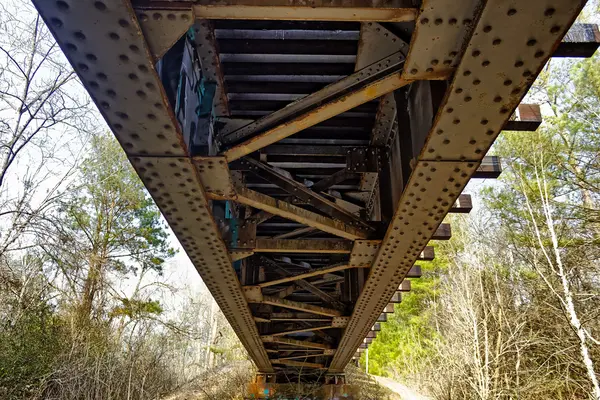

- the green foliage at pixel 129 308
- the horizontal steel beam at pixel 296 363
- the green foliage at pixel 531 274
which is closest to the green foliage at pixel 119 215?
the green foliage at pixel 129 308

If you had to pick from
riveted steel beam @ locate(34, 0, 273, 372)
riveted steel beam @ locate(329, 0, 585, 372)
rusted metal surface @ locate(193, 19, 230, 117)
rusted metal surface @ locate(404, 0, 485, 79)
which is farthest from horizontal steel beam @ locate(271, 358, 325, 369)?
rusted metal surface @ locate(404, 0, 485, 79)

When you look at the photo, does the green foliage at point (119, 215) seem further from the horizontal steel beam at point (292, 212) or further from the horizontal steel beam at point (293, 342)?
the horizontal steel beam at point (292, 212)

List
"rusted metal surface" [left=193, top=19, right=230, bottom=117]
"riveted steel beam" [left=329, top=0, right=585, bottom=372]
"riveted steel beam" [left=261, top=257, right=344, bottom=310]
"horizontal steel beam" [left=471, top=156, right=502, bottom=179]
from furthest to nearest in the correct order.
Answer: "riveted steel beam" [left=261, top=257, right=344, bottom=310] → "horizontal steel beam" [left=471, top=156, right=502, bottom=179] → "rusted metal surface" [left=193, top=19, right=230, bottom=117] → "riveted steel beam" [left=329, top=0, right=585, bottom=372]

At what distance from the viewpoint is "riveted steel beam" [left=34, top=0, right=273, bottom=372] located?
6.14ft

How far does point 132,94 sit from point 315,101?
1.39 m

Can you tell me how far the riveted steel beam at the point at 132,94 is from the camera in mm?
1872

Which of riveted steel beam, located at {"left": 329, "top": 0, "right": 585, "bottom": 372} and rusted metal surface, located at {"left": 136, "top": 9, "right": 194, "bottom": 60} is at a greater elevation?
rusted metal surface, located at {"left": 136, "top": 9, "right": 194, "bottom": 60}

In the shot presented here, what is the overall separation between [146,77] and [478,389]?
11205 mm

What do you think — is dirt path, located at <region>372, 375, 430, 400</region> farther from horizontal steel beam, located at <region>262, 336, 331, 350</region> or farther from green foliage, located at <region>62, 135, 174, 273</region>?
green foliage, located at <region>62, 135, 174, 273</region>

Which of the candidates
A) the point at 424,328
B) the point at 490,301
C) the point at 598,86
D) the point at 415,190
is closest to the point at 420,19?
the point at 415,190

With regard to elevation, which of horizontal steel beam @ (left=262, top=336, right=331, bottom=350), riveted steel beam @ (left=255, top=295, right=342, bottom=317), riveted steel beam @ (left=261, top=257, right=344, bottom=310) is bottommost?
horizontal steel beam @ (left=262, top=336, right=331, bottom=350)

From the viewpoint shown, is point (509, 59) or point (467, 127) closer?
point (509, 59)

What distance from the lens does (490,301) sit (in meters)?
12.8

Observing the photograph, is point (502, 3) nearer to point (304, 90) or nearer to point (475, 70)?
point (475, 70)
